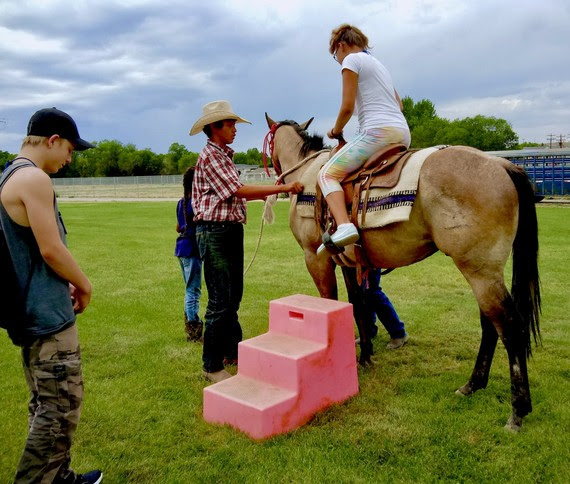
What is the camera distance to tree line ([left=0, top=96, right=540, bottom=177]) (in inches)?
2906

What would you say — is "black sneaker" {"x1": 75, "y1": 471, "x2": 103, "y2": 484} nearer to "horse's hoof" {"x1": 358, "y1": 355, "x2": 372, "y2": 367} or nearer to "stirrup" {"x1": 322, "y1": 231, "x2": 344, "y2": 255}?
"stirrup" {"x1": 322, "y1": 231, "x2": 344, "y2": 255}

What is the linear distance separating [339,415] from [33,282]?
250 centimetres

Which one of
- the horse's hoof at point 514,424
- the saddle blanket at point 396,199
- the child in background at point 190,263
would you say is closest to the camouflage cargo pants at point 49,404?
the saddle blanket at point 396,199

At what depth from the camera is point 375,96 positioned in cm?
442

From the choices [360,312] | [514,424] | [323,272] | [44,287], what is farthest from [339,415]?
[44,287]

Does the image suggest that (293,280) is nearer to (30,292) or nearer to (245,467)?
(245,467)

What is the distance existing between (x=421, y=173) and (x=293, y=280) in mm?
5434

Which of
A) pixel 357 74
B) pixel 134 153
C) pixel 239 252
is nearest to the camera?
pixel 357 74

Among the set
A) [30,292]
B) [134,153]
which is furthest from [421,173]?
[134,153]

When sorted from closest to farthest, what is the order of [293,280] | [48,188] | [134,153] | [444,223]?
[48,188], [444,223], [293,280], [134,153]

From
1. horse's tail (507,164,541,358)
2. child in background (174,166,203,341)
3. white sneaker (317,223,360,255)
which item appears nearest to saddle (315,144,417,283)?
white sneaker (317,223,360,255)

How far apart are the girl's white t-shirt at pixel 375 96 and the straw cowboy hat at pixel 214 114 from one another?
1123mm

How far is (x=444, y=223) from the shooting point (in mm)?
3861

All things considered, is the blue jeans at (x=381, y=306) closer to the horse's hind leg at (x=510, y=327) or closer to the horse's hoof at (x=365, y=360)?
the horse's hoof at (x=365, y=360)
